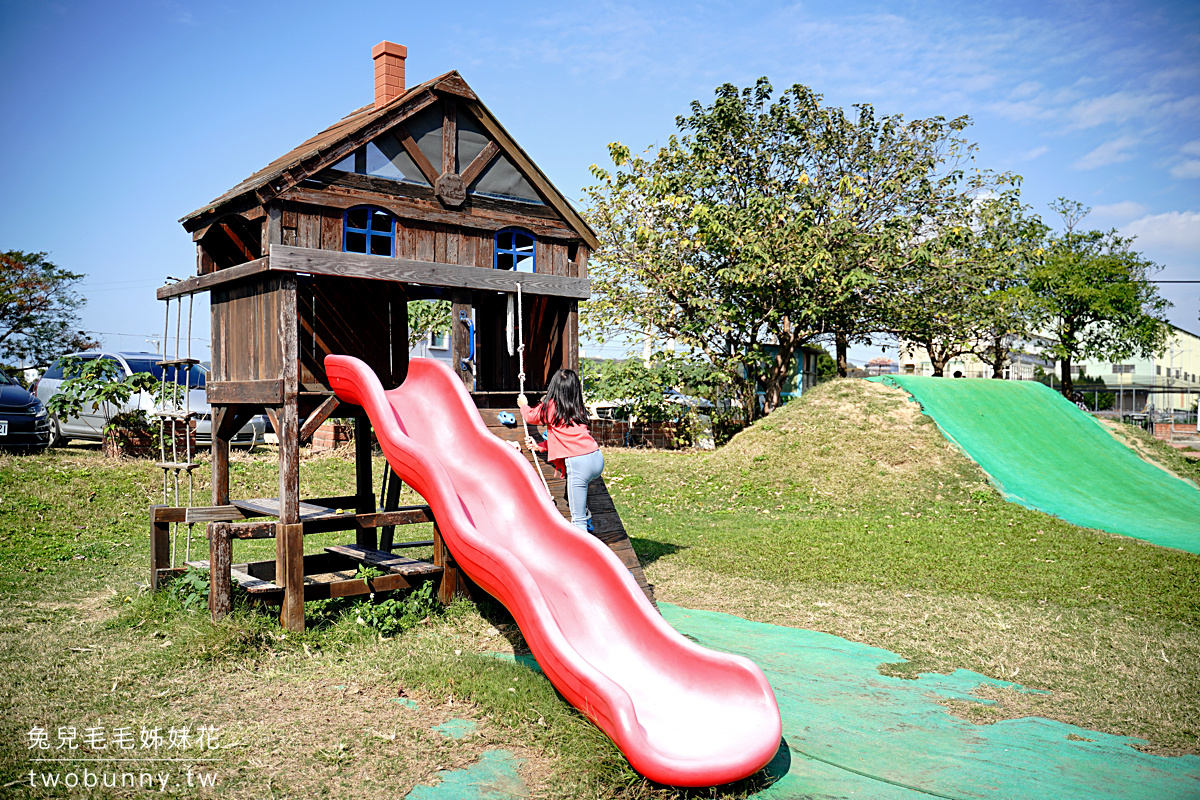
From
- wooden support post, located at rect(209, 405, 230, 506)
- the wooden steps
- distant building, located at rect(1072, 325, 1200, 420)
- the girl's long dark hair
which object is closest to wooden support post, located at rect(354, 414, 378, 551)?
the wooden steps

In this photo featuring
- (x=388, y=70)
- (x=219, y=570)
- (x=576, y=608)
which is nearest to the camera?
(x=576, y=608)

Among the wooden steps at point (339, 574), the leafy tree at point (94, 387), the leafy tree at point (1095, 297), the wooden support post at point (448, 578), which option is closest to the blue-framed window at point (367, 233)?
the wooden support post at point (448, 578)

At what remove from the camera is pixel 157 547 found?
28.6 feet

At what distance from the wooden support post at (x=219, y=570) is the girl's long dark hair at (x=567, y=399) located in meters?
3.15

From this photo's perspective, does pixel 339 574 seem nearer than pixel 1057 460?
Yes

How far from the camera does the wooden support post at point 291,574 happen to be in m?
7.35

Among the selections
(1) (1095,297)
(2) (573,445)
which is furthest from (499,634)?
(1) (1095,297)

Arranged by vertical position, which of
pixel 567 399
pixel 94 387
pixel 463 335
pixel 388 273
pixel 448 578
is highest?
pixel 388 273

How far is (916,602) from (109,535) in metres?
11.3

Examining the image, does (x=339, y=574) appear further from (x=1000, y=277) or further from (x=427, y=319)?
(x=1000, y=277)

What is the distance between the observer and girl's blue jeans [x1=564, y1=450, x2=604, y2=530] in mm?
8133

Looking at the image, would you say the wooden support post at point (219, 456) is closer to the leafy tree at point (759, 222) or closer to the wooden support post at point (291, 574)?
the wooden support post at point (291, 574)

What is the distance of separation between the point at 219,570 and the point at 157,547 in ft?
6.34

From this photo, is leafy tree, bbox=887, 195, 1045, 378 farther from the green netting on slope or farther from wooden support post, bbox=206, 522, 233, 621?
wooden support post, bbox=206, 522, 233, 621
